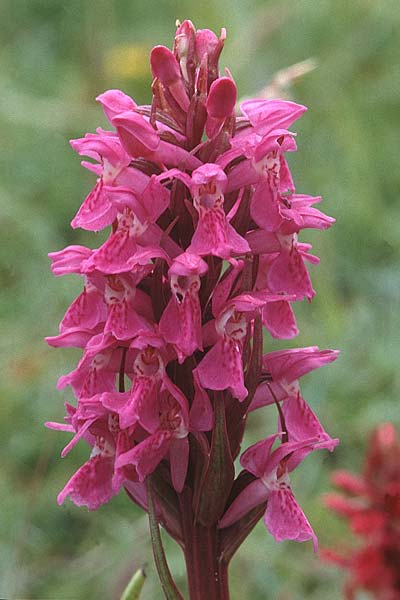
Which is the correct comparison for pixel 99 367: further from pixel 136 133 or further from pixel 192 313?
pixel 136 133

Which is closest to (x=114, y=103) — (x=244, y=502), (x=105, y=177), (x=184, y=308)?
(x=105, y=177)

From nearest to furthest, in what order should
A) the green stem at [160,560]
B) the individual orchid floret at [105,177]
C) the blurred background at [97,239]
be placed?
the green stem at [160,560]
the individual orchid floret at [105,177]
the blurred background at [97,239]

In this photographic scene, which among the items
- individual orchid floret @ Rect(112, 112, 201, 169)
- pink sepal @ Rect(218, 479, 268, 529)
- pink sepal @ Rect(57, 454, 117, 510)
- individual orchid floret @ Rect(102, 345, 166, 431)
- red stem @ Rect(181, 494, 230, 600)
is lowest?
red stem @ Rect(181, 494, 230, 600)

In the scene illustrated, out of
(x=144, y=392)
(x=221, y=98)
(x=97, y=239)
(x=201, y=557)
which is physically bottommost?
(x=201, y=557)

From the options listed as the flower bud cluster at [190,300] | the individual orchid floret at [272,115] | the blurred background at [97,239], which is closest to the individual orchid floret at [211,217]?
the flower bud cluster at [190,300]

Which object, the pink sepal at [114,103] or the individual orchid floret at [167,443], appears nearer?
the individual orchid floret at [167,443]

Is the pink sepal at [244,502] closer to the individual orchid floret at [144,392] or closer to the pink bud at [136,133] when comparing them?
the individual orchid floret at [144,392]

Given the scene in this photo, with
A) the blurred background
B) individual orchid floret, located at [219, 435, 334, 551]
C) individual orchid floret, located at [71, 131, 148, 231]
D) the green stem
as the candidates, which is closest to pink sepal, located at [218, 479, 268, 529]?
individual orchid floret, located at [219, 435, 334, 551]

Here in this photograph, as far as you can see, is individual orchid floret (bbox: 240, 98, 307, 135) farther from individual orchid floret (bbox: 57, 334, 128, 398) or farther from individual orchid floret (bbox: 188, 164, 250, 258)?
individual orchid floret (bbox: 57, 334, 128, 398)
